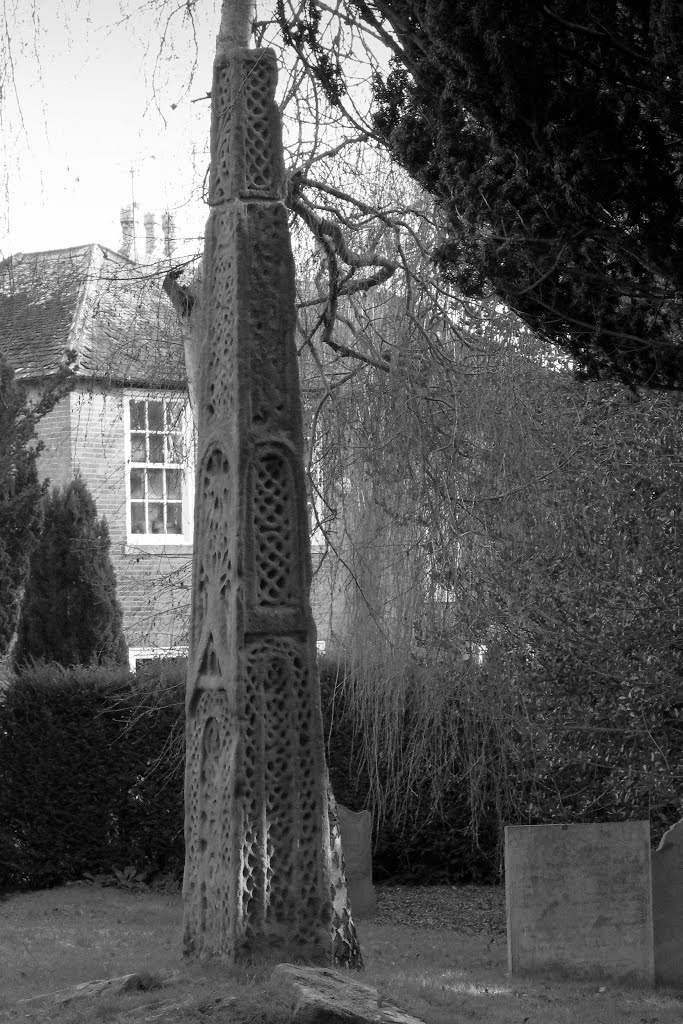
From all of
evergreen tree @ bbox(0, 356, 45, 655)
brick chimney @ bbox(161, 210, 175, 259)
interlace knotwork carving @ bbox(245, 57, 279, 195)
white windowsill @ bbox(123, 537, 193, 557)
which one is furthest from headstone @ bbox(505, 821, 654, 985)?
white windowsill @ bbox(123, 537, 193, 557)

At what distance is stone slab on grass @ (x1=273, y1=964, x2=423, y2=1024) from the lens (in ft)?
17.2

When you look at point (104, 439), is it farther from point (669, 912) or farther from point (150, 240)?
point (669, 912)

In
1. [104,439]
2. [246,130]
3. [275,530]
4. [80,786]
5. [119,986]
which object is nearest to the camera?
[119,986]

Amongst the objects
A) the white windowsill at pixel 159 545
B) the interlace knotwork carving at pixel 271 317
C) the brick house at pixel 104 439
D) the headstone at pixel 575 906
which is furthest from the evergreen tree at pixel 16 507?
the headstone at pixel 575 906

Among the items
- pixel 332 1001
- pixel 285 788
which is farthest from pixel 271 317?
pixel 332 1001

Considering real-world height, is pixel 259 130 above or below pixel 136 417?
above

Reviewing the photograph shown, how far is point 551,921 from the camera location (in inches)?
341

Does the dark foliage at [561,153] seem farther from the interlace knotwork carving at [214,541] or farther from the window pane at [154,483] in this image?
the window pane at [154,483]

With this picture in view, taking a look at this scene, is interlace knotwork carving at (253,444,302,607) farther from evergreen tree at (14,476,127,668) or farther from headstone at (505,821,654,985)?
evergreen tree at (14,476,127,668)

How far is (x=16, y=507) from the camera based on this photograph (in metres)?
14.0

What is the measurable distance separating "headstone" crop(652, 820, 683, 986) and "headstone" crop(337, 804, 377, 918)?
386cm

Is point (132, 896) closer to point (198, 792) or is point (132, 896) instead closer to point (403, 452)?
point (403, 452)

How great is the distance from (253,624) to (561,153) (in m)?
2.82

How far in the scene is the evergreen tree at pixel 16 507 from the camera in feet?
44.9
